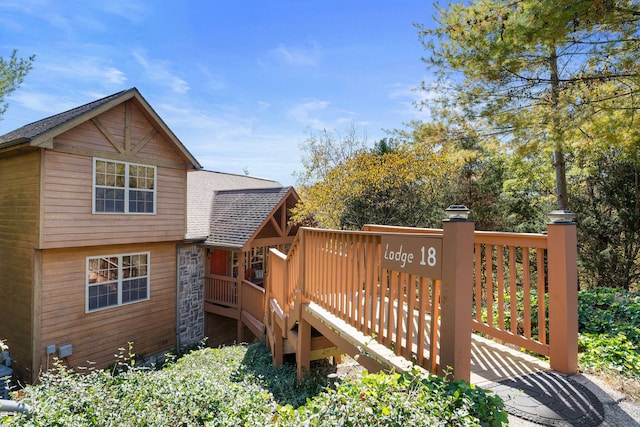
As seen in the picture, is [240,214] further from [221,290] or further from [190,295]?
[190,295]

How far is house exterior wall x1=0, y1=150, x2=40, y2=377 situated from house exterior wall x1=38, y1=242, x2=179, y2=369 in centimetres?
38

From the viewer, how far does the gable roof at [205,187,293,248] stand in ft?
33.8

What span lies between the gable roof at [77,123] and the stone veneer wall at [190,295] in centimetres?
290

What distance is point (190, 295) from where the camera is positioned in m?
10.4

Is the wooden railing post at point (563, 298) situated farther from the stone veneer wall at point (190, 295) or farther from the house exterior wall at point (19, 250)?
the stone veneer wall at point (190, 295)

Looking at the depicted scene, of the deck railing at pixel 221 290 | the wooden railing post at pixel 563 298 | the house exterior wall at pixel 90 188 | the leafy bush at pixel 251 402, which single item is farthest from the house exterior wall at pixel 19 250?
the wooden railing post at pixel 563 298

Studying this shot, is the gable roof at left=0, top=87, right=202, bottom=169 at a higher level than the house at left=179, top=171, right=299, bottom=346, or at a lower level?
higher

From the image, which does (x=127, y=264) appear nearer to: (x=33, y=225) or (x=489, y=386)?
(x=33, y=225)

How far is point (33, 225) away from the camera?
729 cm

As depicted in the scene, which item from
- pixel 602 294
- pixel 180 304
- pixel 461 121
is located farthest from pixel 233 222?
pixel 602 294

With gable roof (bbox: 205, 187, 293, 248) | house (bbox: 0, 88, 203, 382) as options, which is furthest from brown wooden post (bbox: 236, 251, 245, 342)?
house (bbox: 0, 88, 203, 382)

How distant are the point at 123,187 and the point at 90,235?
1488 mm

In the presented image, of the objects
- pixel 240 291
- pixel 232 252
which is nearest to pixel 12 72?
pixel 232 252

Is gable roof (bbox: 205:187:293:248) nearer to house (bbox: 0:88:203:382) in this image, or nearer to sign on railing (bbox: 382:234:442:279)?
house (bbox: 0:88:203:382)
